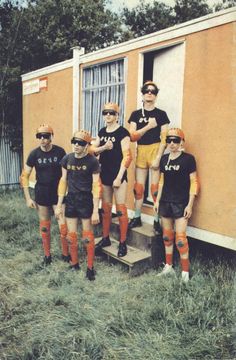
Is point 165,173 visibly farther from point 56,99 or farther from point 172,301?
point 56,99

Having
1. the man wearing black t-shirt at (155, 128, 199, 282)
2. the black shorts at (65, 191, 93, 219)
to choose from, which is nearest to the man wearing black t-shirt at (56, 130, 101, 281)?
the black shorts at (65, 191, 93, 219)

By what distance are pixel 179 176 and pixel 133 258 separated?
125 cm

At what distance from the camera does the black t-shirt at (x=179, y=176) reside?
4391 millimetres

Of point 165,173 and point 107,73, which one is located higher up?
point 107,73

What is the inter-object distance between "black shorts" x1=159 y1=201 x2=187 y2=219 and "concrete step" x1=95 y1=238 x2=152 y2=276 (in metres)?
0.72

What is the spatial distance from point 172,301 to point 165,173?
4.87 feet

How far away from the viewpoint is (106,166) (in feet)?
16.0

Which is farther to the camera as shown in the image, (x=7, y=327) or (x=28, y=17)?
(x=28, y=17)

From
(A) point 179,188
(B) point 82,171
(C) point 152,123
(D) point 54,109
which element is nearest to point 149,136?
(C) point 152,123

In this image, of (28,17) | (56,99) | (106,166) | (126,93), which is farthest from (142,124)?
(28,17)

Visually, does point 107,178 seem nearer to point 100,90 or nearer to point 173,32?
point 173,32

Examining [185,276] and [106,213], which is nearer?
[185,276]

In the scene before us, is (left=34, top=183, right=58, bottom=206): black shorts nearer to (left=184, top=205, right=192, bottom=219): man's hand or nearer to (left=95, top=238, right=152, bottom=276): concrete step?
(left=95, top=238, right=152, bottom=276): concrete step

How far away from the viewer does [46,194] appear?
499cm
